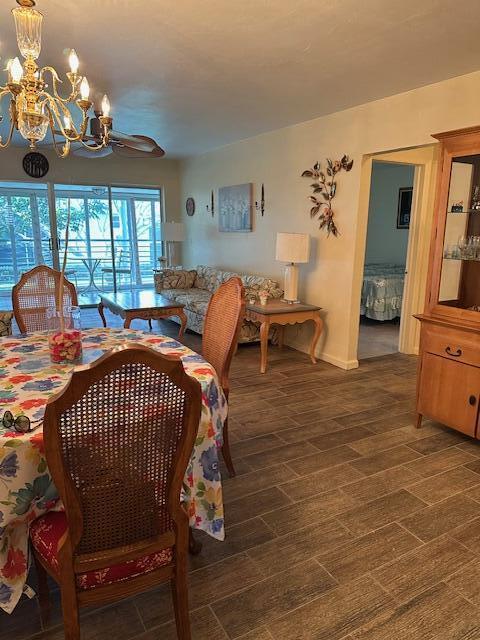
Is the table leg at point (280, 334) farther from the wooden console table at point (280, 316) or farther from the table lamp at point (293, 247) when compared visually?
the table lamp at point (293, 247)

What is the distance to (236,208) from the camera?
5.96 m

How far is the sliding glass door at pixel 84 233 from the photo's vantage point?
7352 mm

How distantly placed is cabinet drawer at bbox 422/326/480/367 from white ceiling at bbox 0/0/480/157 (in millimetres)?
1747

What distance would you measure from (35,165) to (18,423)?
21.3ft

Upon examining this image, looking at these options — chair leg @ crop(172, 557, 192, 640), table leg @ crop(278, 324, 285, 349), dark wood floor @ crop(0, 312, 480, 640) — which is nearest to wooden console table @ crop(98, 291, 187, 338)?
table leg @ crop(278, 324, 285, 349)

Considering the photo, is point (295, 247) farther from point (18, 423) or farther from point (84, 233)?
point (84, 233)

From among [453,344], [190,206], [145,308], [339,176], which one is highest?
[339,176]

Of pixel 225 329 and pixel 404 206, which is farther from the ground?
pixel 404 206

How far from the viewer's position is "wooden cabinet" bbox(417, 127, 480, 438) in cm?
269

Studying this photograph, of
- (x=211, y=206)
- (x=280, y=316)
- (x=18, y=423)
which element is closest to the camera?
(x=18, y=423)

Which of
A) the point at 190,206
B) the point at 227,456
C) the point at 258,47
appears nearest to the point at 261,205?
the point at 190,206

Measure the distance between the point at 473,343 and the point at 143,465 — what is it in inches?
89.2

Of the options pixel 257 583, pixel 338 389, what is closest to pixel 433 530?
pixel 257 583

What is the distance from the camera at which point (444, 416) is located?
9.52 feet
